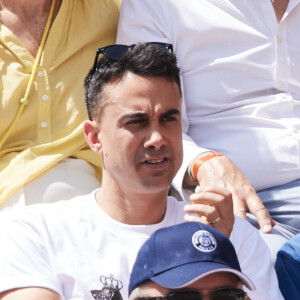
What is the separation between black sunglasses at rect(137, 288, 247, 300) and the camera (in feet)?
5.21

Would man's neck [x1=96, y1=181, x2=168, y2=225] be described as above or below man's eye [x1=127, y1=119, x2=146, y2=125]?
below

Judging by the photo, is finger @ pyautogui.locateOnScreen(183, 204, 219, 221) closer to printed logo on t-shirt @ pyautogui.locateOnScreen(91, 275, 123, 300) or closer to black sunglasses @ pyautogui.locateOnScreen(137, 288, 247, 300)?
printed logo on t-shirt @ pyautogui.locateOnScreen(91, 275, 123, 300)

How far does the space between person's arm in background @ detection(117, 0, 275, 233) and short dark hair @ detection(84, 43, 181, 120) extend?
15.7 inches

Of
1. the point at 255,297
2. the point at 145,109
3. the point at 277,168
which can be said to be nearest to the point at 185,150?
the point at 277,168

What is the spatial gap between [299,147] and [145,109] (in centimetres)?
88

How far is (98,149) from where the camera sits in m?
2.49

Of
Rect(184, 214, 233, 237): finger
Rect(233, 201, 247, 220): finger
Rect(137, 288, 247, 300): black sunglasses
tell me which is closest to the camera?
Rect(137, 288, 247, 300): black sunglasses

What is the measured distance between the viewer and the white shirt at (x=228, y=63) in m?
3.04

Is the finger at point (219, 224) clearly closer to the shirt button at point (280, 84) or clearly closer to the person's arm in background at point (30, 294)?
the person's arm in background at point (30, 294)

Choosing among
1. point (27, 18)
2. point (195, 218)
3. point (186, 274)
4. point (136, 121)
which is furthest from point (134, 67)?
point (186, 274)

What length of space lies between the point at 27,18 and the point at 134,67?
87 cm

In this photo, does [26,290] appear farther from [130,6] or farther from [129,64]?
[130,6]

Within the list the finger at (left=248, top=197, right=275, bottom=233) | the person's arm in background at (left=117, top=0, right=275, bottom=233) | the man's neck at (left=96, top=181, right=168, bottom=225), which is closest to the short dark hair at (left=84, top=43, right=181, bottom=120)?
the man's neck at (left=96, top=181, right=168, bottom=225)

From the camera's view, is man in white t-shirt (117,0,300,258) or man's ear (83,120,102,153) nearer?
man's ear (83,120,102,153)
